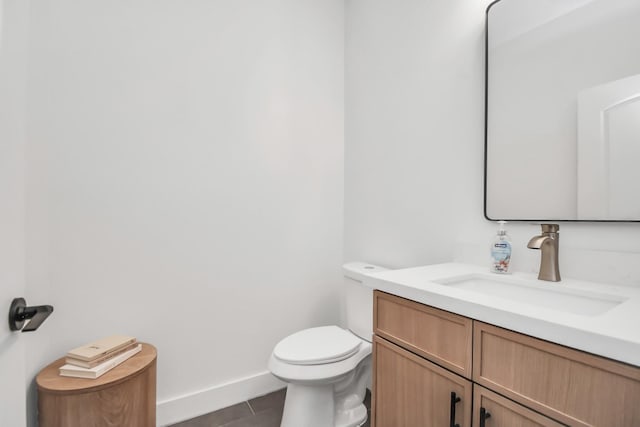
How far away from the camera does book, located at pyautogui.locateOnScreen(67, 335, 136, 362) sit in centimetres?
124

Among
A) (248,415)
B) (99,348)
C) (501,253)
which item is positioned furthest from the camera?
(248,415)

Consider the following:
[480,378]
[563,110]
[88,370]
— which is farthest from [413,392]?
[88,370]

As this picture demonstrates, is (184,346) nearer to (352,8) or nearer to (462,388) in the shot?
(462,388)

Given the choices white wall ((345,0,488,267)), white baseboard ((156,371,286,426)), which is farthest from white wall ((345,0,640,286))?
white baseboard ((156,371,286,426))

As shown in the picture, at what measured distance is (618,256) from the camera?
96cm

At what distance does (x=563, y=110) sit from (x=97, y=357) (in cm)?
202

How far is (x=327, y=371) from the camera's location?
1.36 meters

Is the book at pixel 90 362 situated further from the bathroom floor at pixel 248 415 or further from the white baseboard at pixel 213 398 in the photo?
the bathroom floor at pixel 248 415

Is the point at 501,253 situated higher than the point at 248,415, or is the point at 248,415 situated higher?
the point at 501,253

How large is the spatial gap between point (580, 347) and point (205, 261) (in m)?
1.62

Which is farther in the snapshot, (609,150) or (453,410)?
(609,150)

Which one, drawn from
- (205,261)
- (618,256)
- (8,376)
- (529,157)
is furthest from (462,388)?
(205,261)

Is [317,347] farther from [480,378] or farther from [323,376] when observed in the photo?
[480,378]

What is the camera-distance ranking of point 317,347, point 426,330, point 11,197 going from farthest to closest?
point 317,347 < point 426,330 < point 11,197
